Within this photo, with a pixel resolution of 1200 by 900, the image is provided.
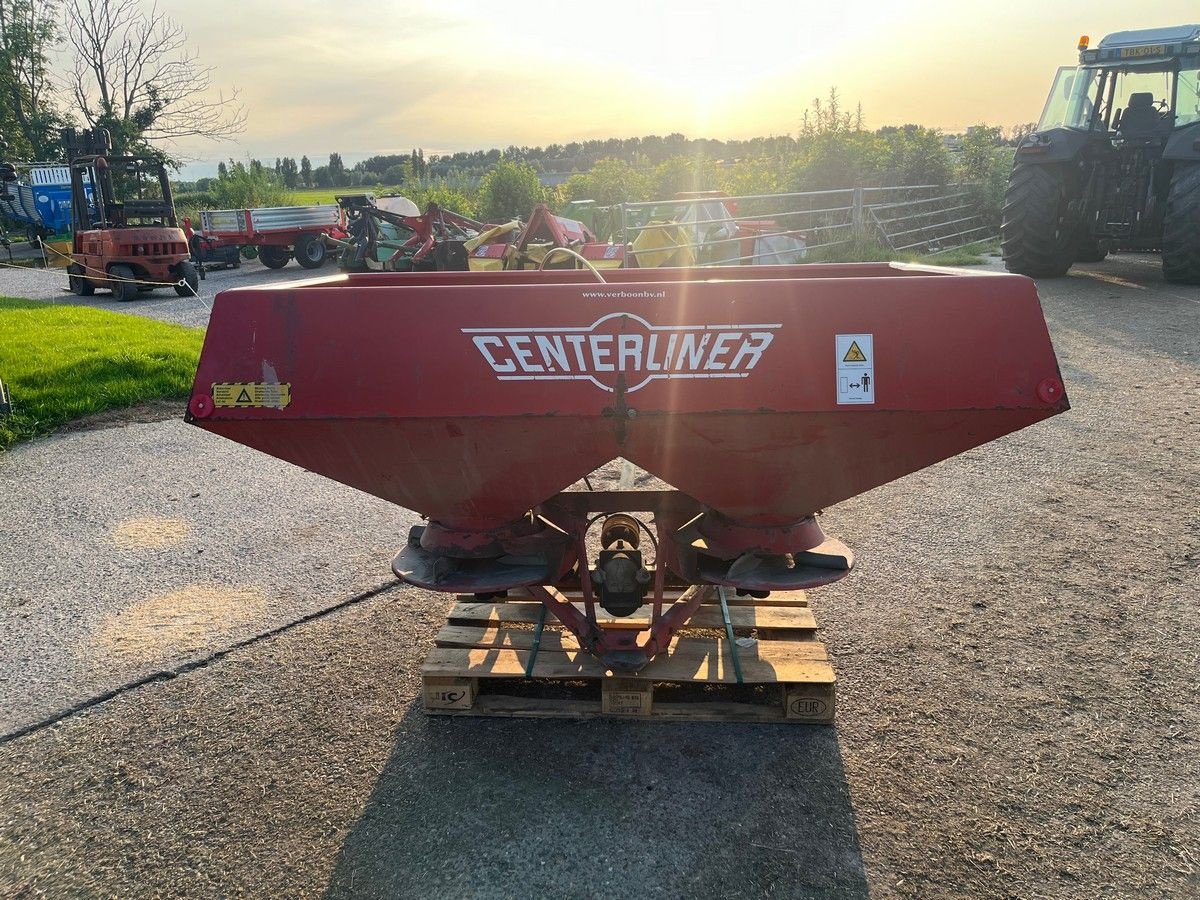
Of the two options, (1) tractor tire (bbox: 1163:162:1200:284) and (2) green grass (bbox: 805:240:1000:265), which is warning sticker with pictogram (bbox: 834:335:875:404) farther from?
(2) green grass (bbox: 805:240:1000:265)

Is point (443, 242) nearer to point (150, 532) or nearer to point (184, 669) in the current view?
point (150, 532)

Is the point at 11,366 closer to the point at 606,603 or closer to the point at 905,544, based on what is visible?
the point at 606,603

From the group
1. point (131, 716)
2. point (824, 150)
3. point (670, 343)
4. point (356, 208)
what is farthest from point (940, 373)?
point (824, 150)

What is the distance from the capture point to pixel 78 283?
50.8 feet

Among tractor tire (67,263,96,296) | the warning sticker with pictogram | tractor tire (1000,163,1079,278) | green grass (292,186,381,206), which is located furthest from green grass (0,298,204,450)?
green grass (292,186,381,206)

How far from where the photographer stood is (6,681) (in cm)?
314

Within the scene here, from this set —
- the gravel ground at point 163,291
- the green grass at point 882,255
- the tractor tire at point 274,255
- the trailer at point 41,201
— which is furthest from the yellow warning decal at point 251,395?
the trailer at point 41,201

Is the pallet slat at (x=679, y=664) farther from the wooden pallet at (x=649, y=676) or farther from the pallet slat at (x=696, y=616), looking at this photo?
the pallet slat at (x=696, y=616)

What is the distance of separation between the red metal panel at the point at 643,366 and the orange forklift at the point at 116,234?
12967mm

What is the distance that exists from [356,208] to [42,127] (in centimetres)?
2651

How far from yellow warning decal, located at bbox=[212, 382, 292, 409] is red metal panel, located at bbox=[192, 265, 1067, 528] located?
0.02 metres

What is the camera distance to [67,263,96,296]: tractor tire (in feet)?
49.0

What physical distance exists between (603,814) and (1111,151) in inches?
442

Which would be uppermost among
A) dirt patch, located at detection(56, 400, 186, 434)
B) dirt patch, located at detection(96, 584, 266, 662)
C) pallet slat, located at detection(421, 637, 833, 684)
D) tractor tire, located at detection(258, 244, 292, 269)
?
tractor tire, located at detection(258, 244, 292, 269)
